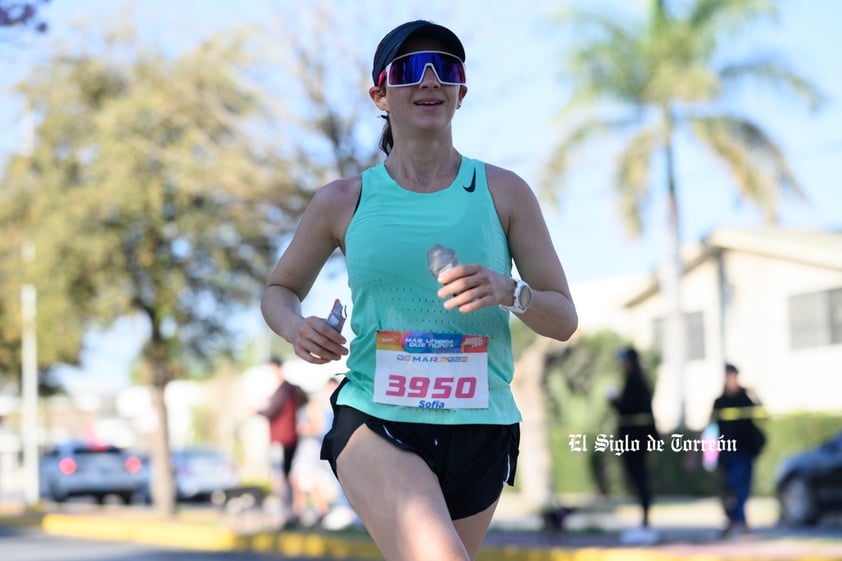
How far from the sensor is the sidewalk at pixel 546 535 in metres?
11.1

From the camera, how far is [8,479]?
52.8 meters

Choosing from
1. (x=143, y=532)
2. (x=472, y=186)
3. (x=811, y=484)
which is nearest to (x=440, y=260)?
(x=472, y=186)

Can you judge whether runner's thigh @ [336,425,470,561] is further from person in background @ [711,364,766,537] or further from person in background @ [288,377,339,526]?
person in background @ [288,377,339,526]

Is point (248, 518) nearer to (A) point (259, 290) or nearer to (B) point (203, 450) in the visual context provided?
(A) point (259, 290)

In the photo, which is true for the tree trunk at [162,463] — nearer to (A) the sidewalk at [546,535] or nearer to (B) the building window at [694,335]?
(A) the sidewalk at [546,535]

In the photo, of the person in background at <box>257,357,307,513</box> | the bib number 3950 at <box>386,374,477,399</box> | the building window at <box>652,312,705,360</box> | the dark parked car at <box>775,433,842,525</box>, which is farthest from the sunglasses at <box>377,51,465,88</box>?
the building window at <box>652,312,705,360</box>

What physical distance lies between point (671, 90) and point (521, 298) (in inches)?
978

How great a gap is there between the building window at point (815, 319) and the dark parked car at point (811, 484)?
486 inches

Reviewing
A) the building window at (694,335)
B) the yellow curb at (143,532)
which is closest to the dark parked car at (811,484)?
the yellow curb at (143,532)

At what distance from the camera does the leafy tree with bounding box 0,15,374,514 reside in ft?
58.1

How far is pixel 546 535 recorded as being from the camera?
41.9 ft

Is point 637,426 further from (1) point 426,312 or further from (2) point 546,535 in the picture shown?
(1) point 426,312

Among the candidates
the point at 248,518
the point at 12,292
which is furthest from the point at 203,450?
the point at 248,518

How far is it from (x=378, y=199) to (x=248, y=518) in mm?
14004
